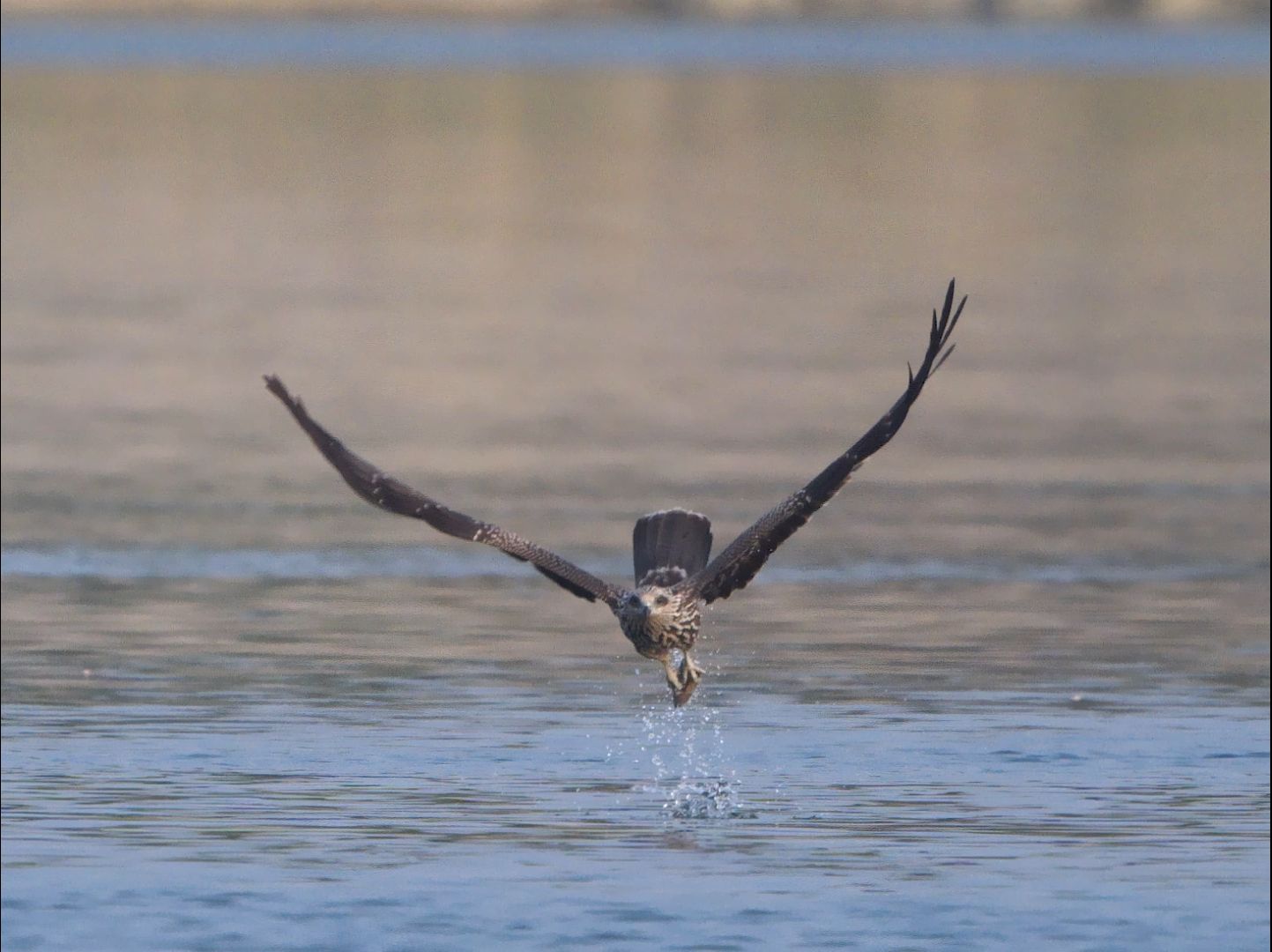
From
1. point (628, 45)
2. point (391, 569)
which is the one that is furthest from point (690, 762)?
point (628, 45)

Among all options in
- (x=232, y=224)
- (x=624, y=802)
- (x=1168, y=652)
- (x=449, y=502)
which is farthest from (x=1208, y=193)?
(x=624, y=802)

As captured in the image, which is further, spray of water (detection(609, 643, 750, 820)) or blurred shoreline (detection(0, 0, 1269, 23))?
blurred shoreline (detection(0, 0, 1269, 23))

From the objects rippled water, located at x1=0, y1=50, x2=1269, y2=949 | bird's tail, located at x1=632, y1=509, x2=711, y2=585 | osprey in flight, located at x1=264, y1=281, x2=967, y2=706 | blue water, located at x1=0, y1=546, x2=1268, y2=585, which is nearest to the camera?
rippled water, located at x1=0, y1=50, x2=1269, y2=949

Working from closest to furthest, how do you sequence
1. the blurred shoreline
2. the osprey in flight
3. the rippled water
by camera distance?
the rippled water
the osprey in flight
the blurred shoreline

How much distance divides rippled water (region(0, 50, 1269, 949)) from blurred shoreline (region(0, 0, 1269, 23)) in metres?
85.1

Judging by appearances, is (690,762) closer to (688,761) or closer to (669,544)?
(688,761)

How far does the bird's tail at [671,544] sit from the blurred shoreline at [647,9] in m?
110

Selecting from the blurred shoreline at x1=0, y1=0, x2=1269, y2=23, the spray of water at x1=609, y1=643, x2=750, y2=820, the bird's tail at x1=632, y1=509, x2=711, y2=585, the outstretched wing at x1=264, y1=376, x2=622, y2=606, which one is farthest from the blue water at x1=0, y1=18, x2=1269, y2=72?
the outstretched wing at x1=264, y1=376, x2=622, y2=606

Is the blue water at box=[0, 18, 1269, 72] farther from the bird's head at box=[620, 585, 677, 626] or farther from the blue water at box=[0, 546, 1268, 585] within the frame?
the bird's head at box=[620, 585, 677, 626]

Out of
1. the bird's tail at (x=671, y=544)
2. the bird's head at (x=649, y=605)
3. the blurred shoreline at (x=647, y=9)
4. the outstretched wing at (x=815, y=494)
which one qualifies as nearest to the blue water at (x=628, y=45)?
the blurred shoreline at (x=647, y=9)

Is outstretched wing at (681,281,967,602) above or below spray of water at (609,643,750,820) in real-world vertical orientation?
above

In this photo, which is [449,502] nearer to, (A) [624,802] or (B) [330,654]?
(B) [330,654]

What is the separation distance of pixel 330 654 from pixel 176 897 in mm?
4150

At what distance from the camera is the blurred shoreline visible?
124188 mm
